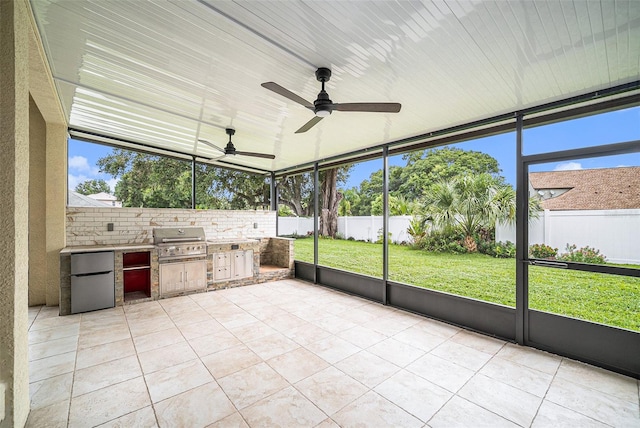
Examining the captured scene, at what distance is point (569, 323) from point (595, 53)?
251cm

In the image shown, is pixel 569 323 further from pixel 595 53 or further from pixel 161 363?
pixel 161 363

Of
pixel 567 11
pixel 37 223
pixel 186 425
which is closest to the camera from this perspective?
pixel 567 11

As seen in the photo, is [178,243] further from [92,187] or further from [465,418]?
[465,418]

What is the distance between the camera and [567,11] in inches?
64.9

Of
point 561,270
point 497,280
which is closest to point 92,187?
point 561,270

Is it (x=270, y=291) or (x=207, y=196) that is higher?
(x=207, y=196)

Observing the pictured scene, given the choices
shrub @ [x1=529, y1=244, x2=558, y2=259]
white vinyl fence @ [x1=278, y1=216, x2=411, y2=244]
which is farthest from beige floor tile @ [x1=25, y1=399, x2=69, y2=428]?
white vinyl fence @ [x1=278, y1=216, x2=411, y2=244]

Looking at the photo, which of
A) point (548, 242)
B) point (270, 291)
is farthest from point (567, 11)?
point (270, 291)

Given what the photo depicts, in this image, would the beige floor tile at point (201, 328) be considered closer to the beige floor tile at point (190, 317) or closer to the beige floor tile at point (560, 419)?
the beige floor tile at point (190, 317)

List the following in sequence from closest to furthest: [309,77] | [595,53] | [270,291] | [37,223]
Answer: [595,53], [309,77], [37,223], [270,291]

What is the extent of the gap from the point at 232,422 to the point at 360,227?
8902mm

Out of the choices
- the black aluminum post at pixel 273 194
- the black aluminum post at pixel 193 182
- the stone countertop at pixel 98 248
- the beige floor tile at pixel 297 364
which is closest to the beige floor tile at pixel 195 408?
the beige floor tile at pixel 297 364

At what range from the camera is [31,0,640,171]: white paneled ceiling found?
1.76 meters

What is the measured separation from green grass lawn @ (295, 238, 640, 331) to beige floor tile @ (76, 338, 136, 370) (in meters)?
4.57
